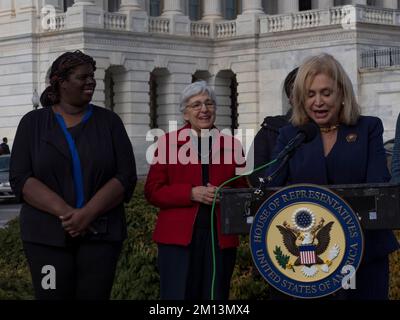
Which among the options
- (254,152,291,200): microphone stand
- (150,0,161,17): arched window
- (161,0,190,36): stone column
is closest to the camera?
(254,152,291,200): microphone stand

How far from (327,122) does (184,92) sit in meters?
1.74

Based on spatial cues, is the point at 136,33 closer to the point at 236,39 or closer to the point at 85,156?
the point at 236,39

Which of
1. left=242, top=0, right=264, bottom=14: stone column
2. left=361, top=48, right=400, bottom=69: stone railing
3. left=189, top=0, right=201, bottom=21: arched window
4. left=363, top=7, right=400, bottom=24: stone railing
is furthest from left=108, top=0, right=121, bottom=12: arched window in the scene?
left=361, top=48, right=400, bottom=69: stone railing

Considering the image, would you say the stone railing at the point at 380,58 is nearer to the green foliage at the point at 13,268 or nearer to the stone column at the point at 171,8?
the stone column at the point at 171,8

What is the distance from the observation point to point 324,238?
6258 mm

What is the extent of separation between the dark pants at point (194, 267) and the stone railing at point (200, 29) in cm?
4408

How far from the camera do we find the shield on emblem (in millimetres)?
6258

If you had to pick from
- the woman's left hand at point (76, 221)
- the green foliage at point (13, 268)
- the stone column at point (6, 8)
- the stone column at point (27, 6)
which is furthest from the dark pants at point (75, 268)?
the stone column at point (6, 8)

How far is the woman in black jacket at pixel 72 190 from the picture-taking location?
7.37 meters

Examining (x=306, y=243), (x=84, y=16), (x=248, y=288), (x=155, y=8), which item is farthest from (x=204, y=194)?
(x=155, y=8)

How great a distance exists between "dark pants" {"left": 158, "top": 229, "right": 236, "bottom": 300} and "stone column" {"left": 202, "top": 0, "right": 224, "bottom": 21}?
149 feet

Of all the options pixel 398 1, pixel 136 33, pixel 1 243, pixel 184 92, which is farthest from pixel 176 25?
pixel 184 92

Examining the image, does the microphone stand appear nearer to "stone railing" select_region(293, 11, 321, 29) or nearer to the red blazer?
the red blazer

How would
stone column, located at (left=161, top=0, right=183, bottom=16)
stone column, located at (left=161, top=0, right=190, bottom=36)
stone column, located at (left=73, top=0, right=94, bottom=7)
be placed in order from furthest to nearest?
stone column, located at (left=161, top=0, right=183, bottom=16) → stone column, located at (left=161, top=0, right=190, bottom=36) → stone column, located at (left=73, top=0, right=94, bottom=7)
